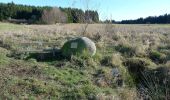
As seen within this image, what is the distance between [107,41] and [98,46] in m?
2.71

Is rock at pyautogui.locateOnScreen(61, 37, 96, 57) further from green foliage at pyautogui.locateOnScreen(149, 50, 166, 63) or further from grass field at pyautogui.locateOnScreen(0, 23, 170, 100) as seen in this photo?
green foliage at pyautogui.locateOnScreen(149, 50, 166, 63)

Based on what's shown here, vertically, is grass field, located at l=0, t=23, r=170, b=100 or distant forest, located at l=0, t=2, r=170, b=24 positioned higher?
grass field, located at l=0, t=23, r=170, b=100

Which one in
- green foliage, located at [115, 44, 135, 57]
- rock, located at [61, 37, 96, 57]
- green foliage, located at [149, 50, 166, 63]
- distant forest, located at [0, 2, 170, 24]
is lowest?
distant forest, located at [0, 2, 170, 24]

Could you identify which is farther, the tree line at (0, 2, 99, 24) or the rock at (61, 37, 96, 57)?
the tree line at (0, 2, 99, 24)

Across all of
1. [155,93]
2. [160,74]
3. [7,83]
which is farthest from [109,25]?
[155,93]

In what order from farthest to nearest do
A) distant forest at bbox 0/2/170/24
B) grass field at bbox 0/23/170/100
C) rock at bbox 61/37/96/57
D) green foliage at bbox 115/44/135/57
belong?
distant forest at bbox 0/2/170/24 → green foliage at bbox 115/44/135/57 → rock at bbox 61/37/96/57 → grass field at bbox 0/23/170/100

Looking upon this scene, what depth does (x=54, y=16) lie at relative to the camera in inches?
2554

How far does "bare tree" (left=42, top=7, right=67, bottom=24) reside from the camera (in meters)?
63.6

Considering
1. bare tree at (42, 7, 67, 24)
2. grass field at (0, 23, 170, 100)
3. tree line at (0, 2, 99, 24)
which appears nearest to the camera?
grass field at (0, 23, 170, 100)

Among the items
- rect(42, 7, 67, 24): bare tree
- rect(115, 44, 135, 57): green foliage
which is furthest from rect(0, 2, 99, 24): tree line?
rect(115, 44, 135, 57): green foliage

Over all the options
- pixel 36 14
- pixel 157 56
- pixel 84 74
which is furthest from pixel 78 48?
pixel 36 14

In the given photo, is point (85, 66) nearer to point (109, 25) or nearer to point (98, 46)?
point (98, 46)

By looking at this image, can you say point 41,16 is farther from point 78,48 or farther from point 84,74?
point 84,74

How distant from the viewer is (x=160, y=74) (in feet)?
46.0
